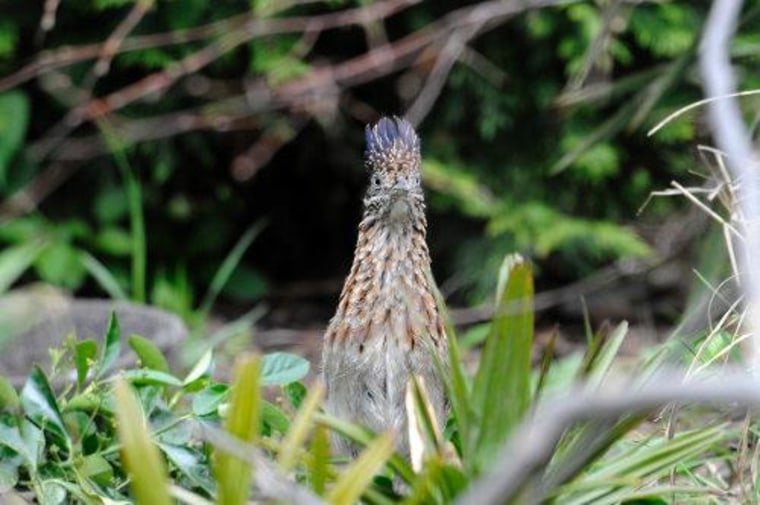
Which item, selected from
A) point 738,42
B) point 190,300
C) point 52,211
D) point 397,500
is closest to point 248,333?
point 190,300

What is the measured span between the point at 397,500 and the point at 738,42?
11.2 feet

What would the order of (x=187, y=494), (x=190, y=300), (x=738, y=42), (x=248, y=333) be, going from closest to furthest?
(x=187, y=494)
(x=738, y=42)
(x=248, y=333)
(x=190, y=300)

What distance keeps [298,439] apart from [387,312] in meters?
1.14

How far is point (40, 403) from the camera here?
10.6 feet

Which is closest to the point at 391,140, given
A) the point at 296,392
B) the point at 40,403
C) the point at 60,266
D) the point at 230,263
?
the point at 296,392

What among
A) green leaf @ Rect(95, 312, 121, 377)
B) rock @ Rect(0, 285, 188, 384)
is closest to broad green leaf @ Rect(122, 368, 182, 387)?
green leaf @ Rect(95, 312, 121, 377)

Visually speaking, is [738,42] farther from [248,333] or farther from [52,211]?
[52,211]

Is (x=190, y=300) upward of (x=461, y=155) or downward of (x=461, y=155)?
downward

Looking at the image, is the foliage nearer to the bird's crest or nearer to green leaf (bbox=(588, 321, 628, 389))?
green leaf (bbox=(588, 321, 628, 389))

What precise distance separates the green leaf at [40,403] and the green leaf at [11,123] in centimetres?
303

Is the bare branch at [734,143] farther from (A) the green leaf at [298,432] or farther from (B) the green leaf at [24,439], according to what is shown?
(B) the green leaf at [24,439]

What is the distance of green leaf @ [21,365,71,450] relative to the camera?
3.23 meters

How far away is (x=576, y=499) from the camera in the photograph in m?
2.82

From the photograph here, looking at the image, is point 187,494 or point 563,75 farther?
point 563,75
